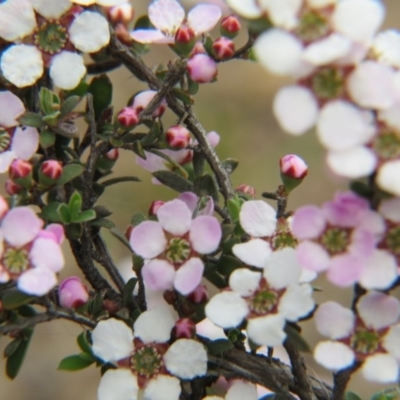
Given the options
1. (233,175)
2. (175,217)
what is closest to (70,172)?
(175,217)

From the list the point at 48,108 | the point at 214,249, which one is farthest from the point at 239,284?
the point at 48,108

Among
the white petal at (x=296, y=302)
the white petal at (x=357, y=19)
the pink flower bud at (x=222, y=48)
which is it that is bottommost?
the white petal at (x=296, y=302)

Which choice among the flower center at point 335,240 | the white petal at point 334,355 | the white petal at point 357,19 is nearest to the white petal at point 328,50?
the white petal at point 357,19

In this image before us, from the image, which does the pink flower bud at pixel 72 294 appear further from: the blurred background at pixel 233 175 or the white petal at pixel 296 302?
the blurred background at pixel 233 175

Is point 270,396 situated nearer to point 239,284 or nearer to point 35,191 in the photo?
point 239,284

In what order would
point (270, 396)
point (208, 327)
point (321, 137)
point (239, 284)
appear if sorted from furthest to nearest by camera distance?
point (208, 327)
point (270, 396)
point (239, 284)
point (321, 137)

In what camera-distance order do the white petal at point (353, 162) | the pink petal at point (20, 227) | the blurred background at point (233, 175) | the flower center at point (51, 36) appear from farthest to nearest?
1. the blurred background at point (233, 175)
2. the flower center at point (51, 36)
3. the pink petal at point (20, 227)
4. the white petal at point (353, 162)

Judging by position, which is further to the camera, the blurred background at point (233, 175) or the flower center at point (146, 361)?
the blurred background at point (233, 175)
